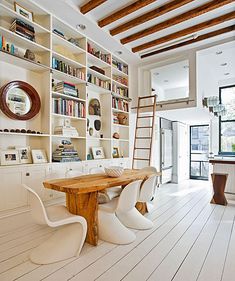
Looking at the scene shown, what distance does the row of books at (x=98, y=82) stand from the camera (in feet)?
13.8

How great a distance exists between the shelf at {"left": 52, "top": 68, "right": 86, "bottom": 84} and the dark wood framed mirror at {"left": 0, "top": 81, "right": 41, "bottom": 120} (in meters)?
0.51

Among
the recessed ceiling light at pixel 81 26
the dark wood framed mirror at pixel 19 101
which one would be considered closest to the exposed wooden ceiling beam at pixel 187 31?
the recessed ceiling light at pixel 81 26

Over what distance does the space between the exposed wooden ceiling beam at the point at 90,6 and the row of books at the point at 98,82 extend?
1.20 meters

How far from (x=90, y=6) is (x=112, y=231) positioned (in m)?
3.30

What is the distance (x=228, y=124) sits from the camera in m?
6.95

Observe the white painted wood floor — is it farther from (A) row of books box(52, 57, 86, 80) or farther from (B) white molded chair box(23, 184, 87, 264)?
(A) row of books box(52, 57, 86, 80)

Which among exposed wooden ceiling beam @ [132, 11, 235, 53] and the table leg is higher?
exposed wooden ceiling beam @ [132, 11, 235, 53]

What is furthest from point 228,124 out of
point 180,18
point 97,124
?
point 97,124

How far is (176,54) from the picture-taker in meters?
4.65

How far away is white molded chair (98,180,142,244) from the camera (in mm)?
2244

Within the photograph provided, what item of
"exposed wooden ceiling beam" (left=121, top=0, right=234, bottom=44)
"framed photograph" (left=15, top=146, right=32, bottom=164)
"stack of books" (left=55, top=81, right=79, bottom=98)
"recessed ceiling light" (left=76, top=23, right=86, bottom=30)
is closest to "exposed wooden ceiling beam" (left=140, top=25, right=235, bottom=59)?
"exposed wooden ceiling beam" (left=121, top=0, right=234, bottom=44)

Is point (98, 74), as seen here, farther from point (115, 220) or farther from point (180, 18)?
point (115, 220)

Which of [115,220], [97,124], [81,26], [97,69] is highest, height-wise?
[81,26]

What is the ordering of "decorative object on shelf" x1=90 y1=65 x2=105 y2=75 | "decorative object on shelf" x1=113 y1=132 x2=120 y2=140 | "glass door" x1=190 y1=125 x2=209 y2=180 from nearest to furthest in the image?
"decorative object on shelf" x1=90 y1=65 x2=105 y2=75 < "decorative object on shelf" x1=113 y1=132 x2=120 y2=140 < "glass door" x1=190 y1=125 x2=209 y2=180
